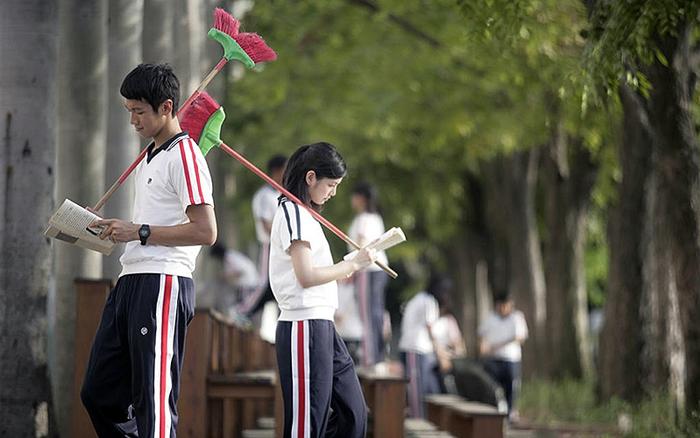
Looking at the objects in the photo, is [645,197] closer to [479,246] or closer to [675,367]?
[675,367]

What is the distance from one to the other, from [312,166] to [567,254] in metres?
19.5

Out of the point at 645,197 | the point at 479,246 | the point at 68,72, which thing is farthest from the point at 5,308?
the point at 479,246

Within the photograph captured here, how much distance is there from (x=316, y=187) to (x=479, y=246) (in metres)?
28.1

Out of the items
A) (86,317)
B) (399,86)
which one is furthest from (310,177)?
(399,86)

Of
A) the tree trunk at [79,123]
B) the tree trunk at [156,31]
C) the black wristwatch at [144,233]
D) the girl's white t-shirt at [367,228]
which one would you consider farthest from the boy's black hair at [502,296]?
the black wristwatch at [144,233]

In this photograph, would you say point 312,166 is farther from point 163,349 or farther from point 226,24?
point 163,349

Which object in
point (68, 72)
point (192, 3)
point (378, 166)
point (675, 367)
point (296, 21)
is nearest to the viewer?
point (68, 72)

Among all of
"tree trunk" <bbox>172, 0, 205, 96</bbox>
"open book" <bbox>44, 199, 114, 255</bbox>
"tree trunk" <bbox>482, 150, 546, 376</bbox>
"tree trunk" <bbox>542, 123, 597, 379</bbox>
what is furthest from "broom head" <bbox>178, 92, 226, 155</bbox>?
"tree trunk" <bbox>482, 150, 546, 376</bbox>

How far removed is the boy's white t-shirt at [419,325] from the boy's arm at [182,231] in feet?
35.2

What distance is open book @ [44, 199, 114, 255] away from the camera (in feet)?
24.0

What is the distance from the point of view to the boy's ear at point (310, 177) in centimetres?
800

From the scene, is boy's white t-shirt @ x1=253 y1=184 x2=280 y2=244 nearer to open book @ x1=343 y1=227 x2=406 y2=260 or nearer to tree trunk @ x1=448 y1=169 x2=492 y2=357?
open book @ x1=343 y1=227 x2=406 y2=260

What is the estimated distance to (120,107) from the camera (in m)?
11.9

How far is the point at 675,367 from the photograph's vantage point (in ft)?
57.8
